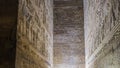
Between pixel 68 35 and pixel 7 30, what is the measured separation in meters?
8.29

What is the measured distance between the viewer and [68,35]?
34.5 feet

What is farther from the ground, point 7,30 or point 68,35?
point 7,30

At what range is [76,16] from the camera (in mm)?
10633

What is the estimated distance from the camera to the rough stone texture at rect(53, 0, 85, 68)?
33.9ft

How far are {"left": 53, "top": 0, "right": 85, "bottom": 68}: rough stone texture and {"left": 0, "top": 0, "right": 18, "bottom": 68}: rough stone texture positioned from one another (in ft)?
26.1

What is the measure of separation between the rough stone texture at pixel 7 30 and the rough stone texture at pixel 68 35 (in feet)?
26.1

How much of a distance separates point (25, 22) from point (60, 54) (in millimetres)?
5917

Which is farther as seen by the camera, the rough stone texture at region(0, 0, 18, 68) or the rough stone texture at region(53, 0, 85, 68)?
the rough stone texture at region(53, 0, 85, 68)

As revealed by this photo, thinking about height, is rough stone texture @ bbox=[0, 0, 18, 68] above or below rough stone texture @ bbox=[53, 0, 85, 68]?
above

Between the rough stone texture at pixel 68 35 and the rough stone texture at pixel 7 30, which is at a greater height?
the rough stone texture at pixel 7 30

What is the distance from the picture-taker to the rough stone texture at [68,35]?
1032 cm

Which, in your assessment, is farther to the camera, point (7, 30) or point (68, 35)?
point (68, 35)

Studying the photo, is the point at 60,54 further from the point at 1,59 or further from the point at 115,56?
the point at 1,59

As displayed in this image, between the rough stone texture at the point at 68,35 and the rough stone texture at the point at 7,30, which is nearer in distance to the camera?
the rough stone texture at the point at 7,30
